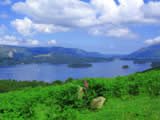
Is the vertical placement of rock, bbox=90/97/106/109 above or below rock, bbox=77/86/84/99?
below

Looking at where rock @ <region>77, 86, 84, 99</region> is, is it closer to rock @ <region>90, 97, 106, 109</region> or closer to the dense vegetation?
the dense vegetation

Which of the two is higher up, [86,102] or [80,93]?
[80,93]

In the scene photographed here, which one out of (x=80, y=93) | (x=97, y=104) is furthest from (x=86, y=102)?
(x=97, y=104)

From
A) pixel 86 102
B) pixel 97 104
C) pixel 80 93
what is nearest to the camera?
pixel 97 104

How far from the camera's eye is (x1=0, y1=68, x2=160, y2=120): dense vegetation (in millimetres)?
5480

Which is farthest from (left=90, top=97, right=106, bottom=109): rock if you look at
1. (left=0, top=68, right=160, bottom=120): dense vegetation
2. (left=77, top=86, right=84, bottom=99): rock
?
(left=77, top=86, right=84, bottom=99): rock

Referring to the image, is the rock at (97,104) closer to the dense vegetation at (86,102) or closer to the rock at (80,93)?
the dense vegetation at (86,102)

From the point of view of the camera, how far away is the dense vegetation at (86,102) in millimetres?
5480

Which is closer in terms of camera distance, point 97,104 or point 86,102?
point 97,104

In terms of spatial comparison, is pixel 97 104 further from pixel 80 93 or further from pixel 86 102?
pixel 80 93

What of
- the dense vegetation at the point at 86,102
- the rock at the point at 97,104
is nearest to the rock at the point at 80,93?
the dense vegetation at the point at 86,102

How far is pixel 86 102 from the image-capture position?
8.19 meters

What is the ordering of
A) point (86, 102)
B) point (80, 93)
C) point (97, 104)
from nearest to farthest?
point (97, 104)
point (86, 102)
point (80, 93)

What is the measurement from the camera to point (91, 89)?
9.20 metres
